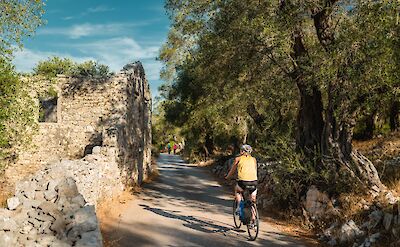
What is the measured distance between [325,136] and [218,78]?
5.55m

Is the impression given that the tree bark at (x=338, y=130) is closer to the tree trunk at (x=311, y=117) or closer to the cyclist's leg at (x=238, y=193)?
the tree trunk at (x=311, y=117)

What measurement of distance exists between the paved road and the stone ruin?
120 centimetres

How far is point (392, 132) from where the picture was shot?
21766 millimetres

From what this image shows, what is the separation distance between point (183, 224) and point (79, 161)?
3753 millimetres

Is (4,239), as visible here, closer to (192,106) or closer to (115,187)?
(115,187)

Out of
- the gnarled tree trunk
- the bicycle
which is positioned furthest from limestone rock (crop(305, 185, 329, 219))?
the bicycle

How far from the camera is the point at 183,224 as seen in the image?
10.9 m

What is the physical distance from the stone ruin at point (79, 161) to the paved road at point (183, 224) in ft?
3.93

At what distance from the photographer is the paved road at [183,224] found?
30.0 feet

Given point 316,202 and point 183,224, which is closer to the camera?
point 316,202

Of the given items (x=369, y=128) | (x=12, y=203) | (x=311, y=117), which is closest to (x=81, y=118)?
(x=12, y=203)

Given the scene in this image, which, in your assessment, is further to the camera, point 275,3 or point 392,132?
point 392,132

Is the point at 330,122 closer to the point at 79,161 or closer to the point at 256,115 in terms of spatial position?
the point at 79,161

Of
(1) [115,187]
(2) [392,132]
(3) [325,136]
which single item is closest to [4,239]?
(1) [115,187]
